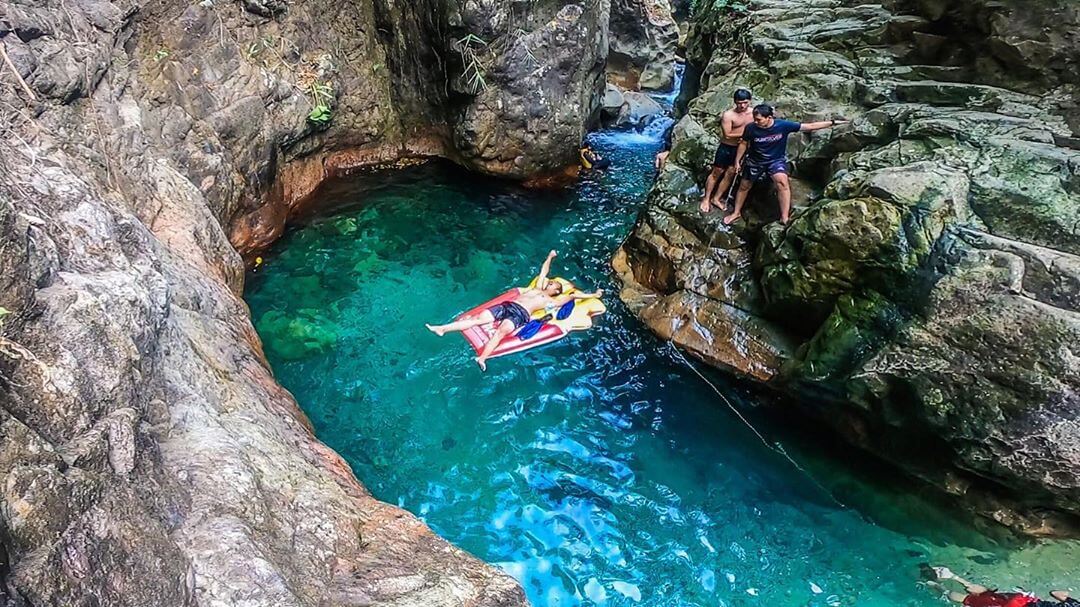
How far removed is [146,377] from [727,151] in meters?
6.77

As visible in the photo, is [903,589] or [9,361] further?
[903,589]

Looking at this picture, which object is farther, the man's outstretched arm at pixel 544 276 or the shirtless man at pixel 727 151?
the man's outstretched arm at pixel 544 276

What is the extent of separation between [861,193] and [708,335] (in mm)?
2443

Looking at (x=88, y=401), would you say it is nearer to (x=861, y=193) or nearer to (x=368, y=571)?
(x=368, y=571)

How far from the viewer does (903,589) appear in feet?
19.4

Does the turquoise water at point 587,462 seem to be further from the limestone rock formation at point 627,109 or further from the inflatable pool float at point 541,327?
the limestone rock formation at point 627,109

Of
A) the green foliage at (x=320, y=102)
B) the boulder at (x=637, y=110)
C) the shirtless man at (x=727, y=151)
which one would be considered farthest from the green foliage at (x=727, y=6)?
the green foliage at (x=320, y=102)

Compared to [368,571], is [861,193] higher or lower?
higher

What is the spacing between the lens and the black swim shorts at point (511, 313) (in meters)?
8.27

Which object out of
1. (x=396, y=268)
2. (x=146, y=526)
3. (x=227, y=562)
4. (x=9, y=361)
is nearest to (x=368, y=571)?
(x=227, y=562)

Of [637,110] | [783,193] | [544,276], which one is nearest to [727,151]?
[783,193]

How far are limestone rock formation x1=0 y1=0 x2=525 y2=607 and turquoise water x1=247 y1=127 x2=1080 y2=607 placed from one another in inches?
43.8

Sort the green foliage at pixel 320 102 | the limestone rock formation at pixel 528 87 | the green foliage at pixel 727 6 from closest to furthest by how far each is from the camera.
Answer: the green foliage at pixel 320 102 → the limestone rock formation at pixel 528 87 → the green foliage at pixel 727 6

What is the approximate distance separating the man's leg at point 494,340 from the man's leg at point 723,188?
3.16 m
